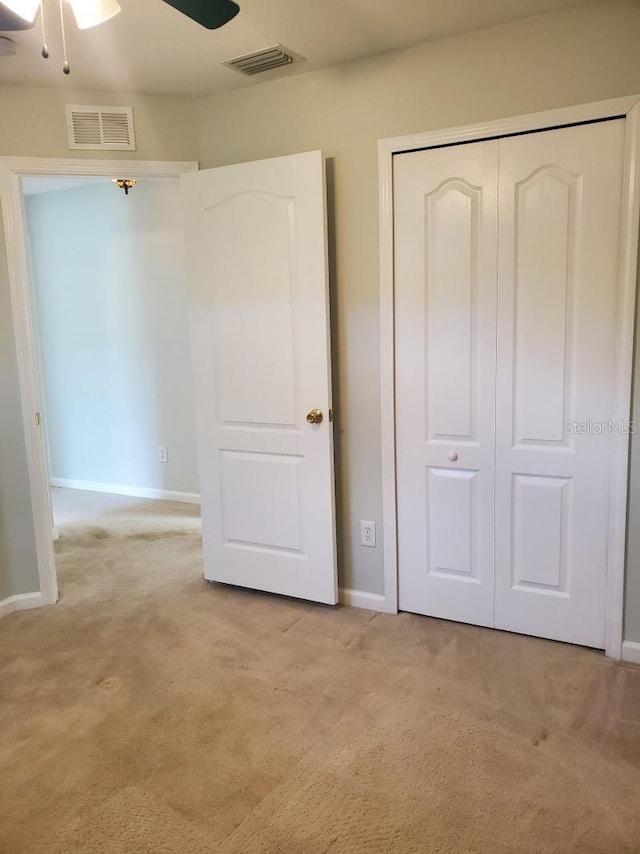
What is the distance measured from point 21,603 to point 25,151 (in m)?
2.09

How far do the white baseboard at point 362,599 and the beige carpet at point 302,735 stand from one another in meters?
0.06

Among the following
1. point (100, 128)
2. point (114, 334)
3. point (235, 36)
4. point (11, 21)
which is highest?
point (235, 36)

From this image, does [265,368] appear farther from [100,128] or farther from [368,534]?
[100,128]

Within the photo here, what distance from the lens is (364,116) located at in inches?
109

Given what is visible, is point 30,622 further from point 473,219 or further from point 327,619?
point 473,219

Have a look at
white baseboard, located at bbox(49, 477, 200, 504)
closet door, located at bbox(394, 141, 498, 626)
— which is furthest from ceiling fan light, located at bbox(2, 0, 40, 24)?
white baseboard, located at bbox(49, 477, 200, 504)

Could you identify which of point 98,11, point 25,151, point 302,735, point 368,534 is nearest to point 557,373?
point 368,534

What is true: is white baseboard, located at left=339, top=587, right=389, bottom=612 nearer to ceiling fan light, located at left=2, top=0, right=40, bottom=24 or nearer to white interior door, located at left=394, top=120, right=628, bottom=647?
white interior door, located at left=394, top=120, right=628, bottom=647

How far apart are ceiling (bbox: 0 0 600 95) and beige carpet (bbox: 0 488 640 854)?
2.39m

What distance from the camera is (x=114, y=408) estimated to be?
5.35m

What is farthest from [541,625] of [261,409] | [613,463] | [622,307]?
[261,409]

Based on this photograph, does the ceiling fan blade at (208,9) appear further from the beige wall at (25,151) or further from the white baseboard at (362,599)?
the white baseboard at (362,599)

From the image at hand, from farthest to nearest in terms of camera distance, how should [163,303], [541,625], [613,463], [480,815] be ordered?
[163,303], [541,625], [613,463], [480,815]

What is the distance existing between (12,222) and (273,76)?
133 cm
